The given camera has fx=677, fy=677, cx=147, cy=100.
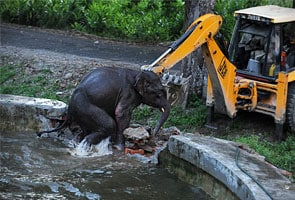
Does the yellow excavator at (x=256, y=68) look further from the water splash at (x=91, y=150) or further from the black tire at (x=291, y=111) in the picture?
the water splash at (x=91, y=150)

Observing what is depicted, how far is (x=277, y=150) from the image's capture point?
10.1 m

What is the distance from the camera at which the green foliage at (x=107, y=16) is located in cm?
1738

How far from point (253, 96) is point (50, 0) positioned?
9086 mm

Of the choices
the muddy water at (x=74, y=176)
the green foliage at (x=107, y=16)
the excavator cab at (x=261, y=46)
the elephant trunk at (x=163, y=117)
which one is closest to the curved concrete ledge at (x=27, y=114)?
the muddy water at (x=74, y=176)

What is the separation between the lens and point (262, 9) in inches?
444

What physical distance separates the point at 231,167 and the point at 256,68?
406 centimetres

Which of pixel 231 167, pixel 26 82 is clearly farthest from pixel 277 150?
pixel 26 82

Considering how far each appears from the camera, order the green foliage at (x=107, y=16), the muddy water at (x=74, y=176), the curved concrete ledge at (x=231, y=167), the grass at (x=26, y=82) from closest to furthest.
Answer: the curved concrete ledge at (x=231, y=167) → the muddy water at (x=74, y=176) → the grass at (x=26, y=82) → the green foliage at (x=107, y=16)

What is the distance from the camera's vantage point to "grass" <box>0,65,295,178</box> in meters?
9.47

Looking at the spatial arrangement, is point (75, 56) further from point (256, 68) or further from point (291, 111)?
point (291, 111)

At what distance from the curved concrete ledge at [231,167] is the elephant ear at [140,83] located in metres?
1.01

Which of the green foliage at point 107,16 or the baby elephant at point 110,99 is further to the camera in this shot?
the green foliage at point 107,16

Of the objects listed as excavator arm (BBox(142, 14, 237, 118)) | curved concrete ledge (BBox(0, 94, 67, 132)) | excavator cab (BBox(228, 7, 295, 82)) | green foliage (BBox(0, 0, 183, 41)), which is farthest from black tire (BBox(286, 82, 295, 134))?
green foliage (BBox(0, 0, 183, 41))

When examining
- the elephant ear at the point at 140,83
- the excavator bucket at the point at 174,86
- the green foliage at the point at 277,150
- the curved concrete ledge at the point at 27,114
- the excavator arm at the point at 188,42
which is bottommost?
the green foliage at the point at 277,150
